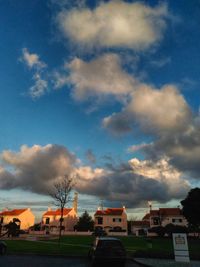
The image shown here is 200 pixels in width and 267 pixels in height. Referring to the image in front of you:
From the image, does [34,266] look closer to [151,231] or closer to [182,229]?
[182,229]

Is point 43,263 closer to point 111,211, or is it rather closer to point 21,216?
point 111,211

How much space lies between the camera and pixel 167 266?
1507 centimetres

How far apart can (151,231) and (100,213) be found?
29.8 metres

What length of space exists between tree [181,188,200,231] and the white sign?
1419 inches

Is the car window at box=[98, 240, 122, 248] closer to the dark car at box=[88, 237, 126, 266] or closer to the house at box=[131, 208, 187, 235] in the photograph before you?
the dark car at box=[88, 237, 126, 266]

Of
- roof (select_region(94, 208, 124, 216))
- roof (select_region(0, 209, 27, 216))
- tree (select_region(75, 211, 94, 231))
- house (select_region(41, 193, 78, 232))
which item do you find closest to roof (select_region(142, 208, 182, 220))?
roof (select_region(94, 208, 124, 216))

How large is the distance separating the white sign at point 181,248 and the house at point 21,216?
3479 inches

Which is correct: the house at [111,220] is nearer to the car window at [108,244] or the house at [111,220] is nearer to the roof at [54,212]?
the roof at [54,212]

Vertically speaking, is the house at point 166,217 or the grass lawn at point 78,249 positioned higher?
the house at point 166,217

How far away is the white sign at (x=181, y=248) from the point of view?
17.1 m

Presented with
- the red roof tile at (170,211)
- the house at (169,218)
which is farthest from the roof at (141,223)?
the house at (169,218)

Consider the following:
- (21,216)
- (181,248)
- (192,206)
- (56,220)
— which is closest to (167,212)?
(56,220)

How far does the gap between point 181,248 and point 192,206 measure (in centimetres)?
3660

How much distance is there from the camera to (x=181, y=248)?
56.8ft
